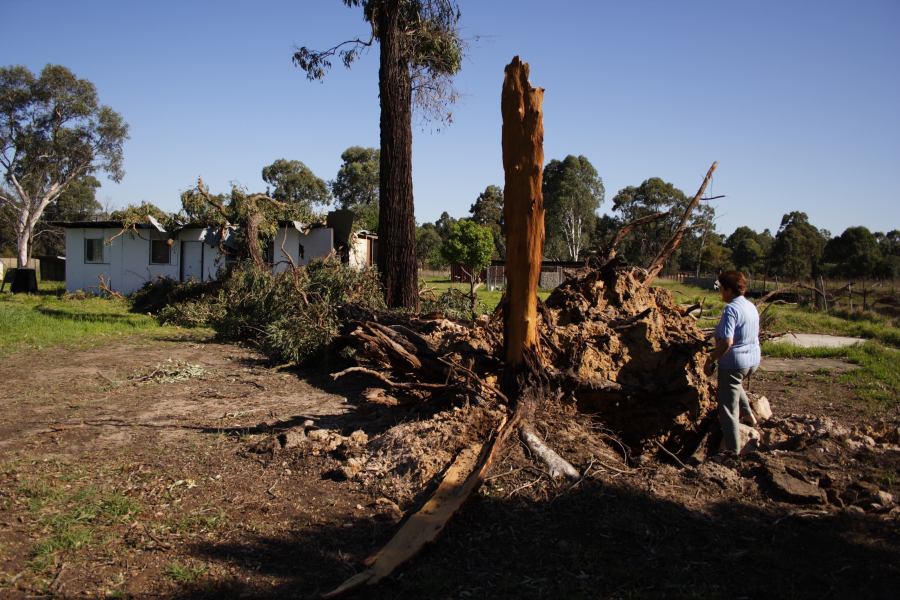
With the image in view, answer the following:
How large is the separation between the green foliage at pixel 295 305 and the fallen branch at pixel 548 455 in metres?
5.24

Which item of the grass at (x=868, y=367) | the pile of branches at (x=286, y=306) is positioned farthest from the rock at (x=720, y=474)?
the pile of branches at (x=286, y=306)

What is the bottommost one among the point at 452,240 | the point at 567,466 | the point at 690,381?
the point at 567,466

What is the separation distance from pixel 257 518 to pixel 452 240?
1454 inches

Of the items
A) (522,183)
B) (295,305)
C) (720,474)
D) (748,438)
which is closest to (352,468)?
(522,183)

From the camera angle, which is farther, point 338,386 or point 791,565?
point 338,386

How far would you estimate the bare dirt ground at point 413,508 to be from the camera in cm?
314

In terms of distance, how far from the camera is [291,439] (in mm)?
5238

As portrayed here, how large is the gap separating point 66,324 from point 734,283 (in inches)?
559

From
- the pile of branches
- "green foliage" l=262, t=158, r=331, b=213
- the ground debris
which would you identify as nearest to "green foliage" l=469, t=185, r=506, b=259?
"green foliage" l=262, t=158, r=331, b=213

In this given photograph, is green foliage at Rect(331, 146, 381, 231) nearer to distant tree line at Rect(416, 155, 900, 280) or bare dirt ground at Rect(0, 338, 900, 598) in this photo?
distant tree line at Rect(416, 155, 900, 280)

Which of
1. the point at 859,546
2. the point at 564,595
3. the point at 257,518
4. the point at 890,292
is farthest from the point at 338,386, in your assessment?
the point at 890,292

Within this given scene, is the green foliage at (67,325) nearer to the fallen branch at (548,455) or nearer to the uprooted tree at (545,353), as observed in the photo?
the uprooted tree at (545,353)

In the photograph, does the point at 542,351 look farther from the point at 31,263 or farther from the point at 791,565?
the point at 31,263

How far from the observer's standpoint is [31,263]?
43.8 meters
